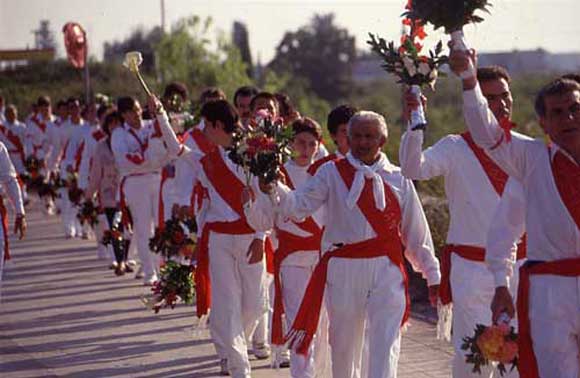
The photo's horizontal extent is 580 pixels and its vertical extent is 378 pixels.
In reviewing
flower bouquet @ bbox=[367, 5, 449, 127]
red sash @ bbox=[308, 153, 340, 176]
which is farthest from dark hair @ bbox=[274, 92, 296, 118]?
flower bouquet @ bbox=[367, 5, 449, 127]

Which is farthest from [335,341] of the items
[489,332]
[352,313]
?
[489,332]

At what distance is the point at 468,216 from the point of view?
317 inches

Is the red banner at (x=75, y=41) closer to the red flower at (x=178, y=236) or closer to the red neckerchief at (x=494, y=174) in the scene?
the red flower at (x=178, y=236)

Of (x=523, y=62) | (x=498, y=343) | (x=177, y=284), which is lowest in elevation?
(x=177, y=284)

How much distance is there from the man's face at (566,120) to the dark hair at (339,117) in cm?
384

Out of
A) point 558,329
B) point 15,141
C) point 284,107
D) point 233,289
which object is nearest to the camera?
point 558,329

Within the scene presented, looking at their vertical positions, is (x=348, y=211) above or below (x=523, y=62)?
below

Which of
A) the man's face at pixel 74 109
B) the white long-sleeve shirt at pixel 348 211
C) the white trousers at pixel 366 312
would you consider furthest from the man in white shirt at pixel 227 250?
the man's face at pixel 74 109

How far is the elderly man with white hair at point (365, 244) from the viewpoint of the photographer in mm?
8438

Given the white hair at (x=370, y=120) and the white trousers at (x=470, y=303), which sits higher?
the white hair at (x=370, y=120)

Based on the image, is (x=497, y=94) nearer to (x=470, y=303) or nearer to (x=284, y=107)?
(x=470, y=303)

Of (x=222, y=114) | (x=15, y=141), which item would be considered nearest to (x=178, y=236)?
(x=222, y=114)

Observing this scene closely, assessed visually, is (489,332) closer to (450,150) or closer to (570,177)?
(570,177)

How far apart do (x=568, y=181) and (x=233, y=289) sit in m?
4.57
